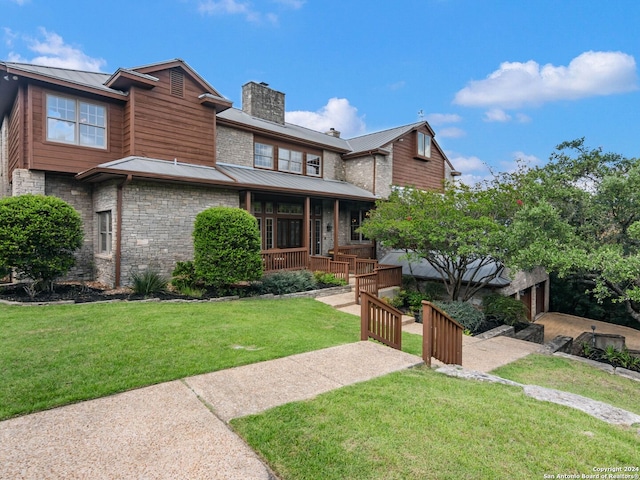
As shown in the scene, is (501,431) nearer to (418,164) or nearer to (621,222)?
(621,222)

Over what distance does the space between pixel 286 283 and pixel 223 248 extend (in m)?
2.54

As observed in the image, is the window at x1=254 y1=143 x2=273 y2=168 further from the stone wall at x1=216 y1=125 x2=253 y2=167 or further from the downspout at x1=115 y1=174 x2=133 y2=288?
the downspout at x1=115 y1=174 x2=133 y2=288

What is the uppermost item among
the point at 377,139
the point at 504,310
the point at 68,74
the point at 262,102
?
the point at 262,102

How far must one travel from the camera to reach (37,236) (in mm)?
8883

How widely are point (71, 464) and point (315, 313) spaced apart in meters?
6.99

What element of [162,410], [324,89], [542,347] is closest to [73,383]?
[162,410]

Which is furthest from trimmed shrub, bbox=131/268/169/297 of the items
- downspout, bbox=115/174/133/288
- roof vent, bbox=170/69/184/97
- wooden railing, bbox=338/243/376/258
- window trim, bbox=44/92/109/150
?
wooden railing, bbox=338/243/376/258

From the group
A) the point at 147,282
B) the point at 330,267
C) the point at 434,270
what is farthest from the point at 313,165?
the point at 147,282

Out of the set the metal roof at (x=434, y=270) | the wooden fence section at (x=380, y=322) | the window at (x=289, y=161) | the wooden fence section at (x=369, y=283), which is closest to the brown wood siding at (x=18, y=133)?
the window at (x=289, y=161)

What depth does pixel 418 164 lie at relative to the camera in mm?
22484

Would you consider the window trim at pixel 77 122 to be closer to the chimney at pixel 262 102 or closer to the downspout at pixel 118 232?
the downspout at pixel 118 232

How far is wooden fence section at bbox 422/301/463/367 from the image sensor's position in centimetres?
543

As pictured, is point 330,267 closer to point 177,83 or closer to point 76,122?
point 177,83

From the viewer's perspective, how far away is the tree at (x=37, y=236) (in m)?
8.60
